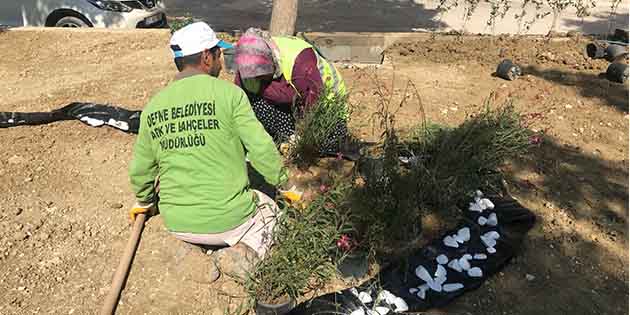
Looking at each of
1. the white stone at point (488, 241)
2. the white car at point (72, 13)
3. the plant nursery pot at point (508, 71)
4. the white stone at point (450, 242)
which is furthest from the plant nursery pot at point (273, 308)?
the white car at point (72, 13)

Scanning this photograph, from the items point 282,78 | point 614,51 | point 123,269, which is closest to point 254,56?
point 282,78

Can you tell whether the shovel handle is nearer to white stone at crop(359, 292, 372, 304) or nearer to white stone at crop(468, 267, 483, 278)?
white stone at crop(359, 292, 372, 304)

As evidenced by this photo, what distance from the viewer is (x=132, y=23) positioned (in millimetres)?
7938

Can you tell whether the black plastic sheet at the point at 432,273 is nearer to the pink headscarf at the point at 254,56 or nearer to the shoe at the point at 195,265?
the shoe at the point at 195,265

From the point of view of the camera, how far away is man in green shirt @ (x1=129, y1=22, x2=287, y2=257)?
8.38 feet

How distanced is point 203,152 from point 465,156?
5.06ft

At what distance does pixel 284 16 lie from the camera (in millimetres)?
6352

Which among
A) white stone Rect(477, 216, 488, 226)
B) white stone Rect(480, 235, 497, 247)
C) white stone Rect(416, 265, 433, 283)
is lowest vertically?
white stone Rect(416, 265, 433, 283)

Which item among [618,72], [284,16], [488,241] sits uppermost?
[284,16]

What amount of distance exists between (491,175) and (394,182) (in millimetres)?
820

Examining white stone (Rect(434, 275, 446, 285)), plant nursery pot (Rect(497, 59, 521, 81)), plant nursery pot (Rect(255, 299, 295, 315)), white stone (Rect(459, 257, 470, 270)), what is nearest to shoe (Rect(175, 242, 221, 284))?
plant nursery pot (Rect(255, 299, 295, 315))

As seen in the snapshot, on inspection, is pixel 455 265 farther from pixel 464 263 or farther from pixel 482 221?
pixel 482 221

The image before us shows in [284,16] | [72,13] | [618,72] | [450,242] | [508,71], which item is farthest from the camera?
[72,13]

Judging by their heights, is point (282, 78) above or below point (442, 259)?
above
